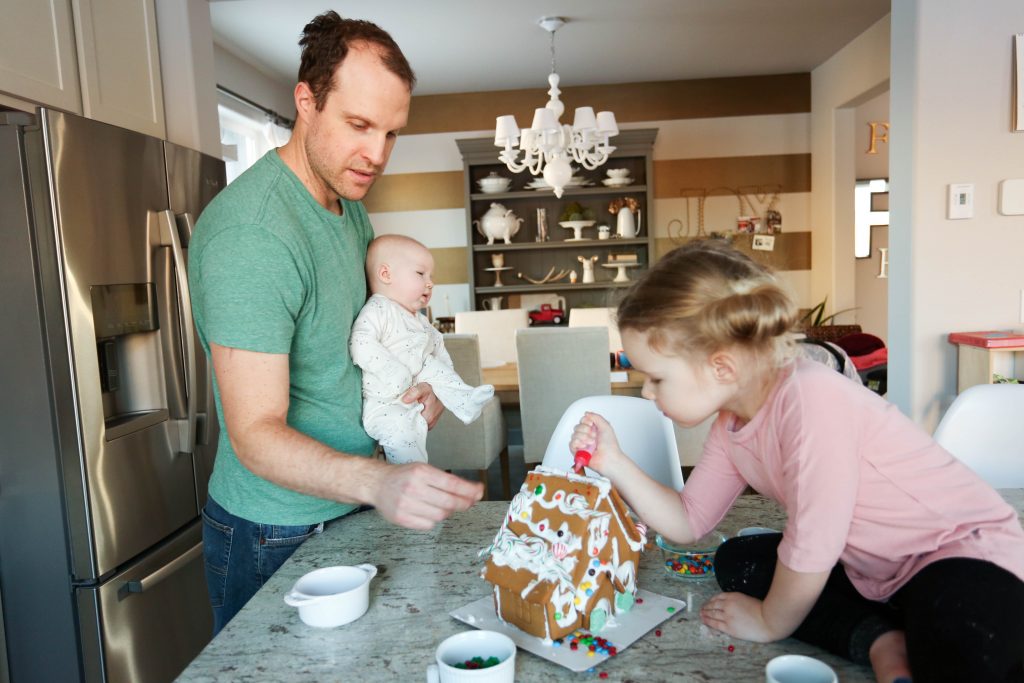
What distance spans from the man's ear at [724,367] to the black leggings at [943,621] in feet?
0.94

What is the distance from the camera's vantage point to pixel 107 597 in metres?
2.03

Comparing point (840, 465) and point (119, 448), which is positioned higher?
point (840, 465)

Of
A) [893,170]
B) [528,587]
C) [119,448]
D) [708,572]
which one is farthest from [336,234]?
[893,170]

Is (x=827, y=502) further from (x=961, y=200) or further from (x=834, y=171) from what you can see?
(x=834, y=171)

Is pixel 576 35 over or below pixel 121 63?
over

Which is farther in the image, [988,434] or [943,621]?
[988,434]

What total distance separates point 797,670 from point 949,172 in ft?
9.06

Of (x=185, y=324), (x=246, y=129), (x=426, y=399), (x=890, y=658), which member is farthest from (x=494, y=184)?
(x=890, y=658)

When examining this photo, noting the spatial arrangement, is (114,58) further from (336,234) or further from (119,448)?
(336,234)

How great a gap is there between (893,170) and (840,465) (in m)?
2.67

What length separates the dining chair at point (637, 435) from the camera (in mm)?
1749

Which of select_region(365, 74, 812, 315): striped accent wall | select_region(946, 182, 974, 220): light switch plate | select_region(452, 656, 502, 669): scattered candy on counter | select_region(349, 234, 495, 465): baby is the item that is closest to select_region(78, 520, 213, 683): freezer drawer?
select_region(349, 234, 495, 465): baby

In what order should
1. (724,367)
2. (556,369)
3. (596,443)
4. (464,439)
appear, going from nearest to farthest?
(724,367) → (596,443) → (556,369) → (464,439)

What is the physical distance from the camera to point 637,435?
5.97 feet
